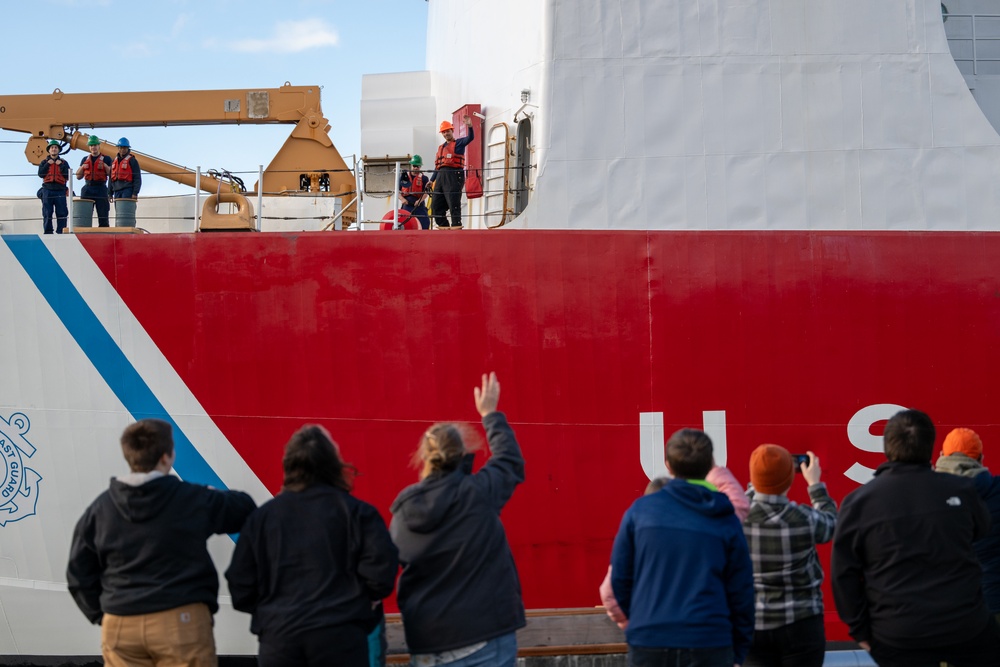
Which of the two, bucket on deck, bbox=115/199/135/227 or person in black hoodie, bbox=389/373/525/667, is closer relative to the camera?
person in black hoodie, bbox=389/373/525/667

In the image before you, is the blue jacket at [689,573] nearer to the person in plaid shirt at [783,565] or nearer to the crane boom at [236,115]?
the person in plaid shirt at [783,565]

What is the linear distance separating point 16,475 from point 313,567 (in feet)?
16.4

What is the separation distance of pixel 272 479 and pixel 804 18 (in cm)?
540

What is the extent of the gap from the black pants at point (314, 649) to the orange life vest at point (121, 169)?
682 cm

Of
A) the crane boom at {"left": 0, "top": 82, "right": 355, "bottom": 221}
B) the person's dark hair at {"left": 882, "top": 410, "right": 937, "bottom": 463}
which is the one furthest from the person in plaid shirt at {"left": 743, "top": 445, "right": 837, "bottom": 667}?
the crane boom at {"left": 0, "top": 82, "right": 355, "bottom": 221}

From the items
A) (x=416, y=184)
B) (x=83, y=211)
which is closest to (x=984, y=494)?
(x=416, y=184)

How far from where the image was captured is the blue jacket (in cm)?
340

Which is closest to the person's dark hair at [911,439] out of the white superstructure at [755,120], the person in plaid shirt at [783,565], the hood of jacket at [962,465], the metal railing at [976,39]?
the person in plaid shirt at [783,565]

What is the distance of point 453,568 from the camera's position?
139 inches

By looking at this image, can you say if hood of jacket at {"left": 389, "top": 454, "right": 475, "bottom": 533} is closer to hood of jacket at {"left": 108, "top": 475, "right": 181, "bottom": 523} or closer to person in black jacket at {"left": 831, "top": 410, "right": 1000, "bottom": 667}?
hood of jacket at {"left": 108, "top": 475, "right": 181, "bottom": 523}

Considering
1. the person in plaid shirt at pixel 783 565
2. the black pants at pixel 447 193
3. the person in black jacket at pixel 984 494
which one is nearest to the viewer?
the person in plaid shirt at pixel 783 565

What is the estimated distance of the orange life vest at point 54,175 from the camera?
8.95 meters

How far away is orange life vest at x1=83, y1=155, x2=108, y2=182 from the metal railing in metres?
7.78

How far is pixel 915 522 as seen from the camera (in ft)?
12.0
